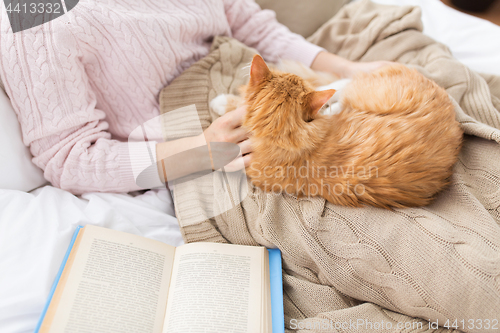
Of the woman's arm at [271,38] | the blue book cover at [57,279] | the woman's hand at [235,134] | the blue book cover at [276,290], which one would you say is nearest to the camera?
the blue book cover at [57,279]

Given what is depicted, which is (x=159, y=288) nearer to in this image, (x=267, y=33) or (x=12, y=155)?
(x=12, y=155)

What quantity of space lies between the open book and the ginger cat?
0.89 feet

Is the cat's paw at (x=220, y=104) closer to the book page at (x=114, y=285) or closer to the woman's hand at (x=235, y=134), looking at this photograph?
the woman's hand at (x=235, y=134)

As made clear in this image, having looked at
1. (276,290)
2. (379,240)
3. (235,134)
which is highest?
(235,134)

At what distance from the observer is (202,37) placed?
45.7 inches

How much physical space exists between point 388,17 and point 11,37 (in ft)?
4.71

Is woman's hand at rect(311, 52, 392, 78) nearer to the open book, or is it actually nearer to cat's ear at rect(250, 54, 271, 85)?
cat's ear at rect(250, 54, 271, 85)

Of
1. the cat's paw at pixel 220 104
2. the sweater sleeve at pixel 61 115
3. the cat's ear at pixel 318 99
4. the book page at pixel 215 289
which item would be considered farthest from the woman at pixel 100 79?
the book page at pixel 215 289

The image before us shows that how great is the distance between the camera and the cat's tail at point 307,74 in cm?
117

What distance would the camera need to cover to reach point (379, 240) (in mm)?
750

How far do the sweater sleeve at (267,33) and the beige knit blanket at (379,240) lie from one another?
517mm

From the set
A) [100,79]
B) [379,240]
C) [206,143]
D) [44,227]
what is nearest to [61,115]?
[100,79]

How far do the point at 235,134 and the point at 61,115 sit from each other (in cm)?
54

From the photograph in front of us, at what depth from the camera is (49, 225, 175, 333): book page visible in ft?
2.17
